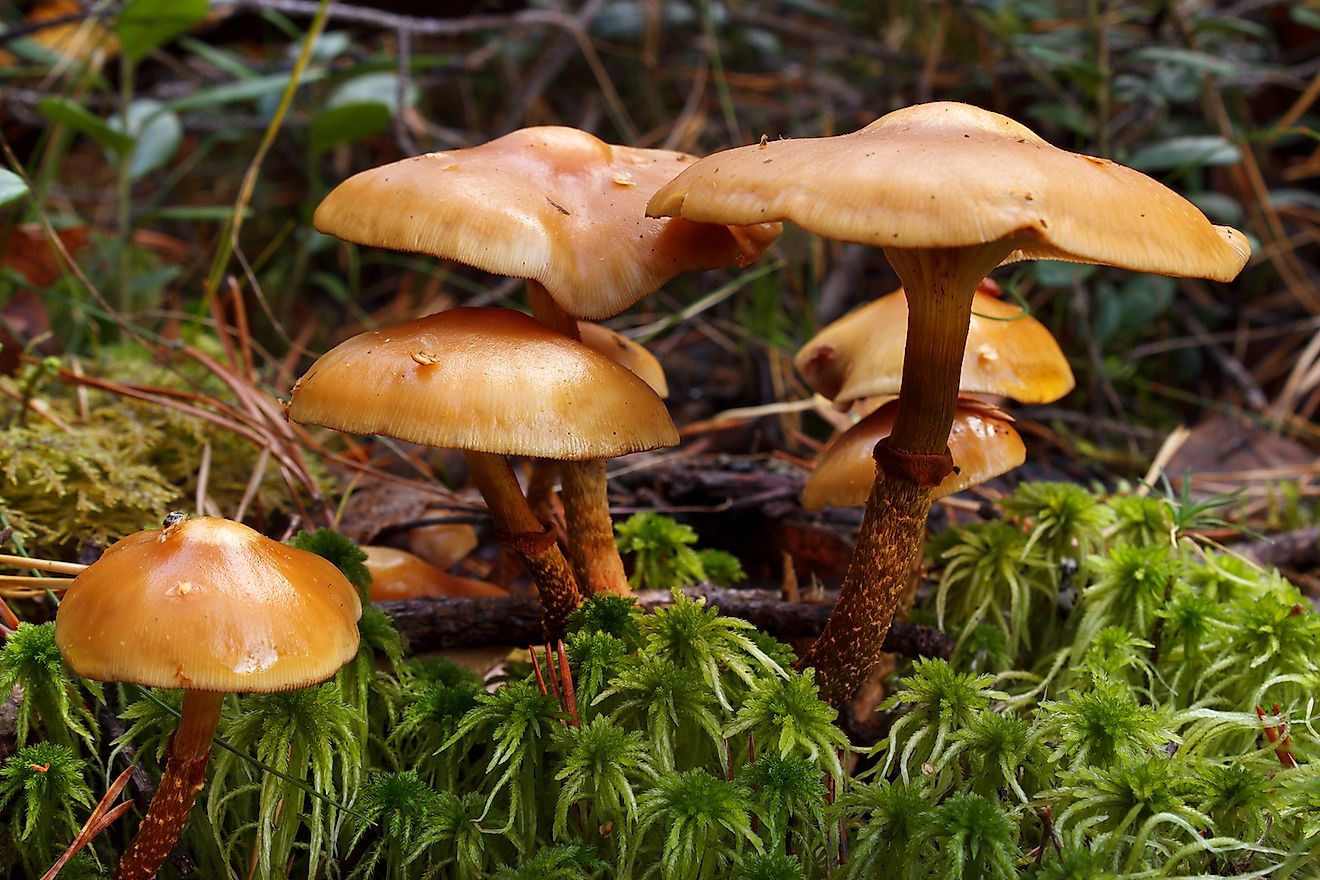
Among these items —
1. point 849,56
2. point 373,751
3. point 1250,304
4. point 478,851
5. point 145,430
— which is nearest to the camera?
point 478,851

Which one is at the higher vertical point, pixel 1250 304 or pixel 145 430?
pixel 145 430

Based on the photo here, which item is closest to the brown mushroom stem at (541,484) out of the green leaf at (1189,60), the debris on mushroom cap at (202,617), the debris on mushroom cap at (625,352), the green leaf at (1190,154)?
the debris on mushroom cap at (625,352)

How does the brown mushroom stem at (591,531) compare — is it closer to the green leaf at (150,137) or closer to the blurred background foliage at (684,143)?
the blurred background foliage at (684,143)

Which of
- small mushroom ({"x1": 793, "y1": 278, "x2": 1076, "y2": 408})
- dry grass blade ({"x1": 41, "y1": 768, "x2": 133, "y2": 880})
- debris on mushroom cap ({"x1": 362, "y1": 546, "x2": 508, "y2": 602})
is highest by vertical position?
small mushroom ({"x1": 793, "y1": 278, "x2": 1076, "y2": 408})

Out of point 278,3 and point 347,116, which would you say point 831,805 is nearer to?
point 347,116

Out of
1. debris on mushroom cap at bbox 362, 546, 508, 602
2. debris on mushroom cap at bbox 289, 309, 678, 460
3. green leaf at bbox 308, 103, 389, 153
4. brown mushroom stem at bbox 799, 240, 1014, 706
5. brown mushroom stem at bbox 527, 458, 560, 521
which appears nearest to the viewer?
debris on mushroom cap at bbox 289, 309, 678, 460

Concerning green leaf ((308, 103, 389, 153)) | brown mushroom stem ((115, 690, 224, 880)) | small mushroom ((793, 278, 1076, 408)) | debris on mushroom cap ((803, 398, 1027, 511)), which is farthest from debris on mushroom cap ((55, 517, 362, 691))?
green leaf ((308, 103, 389, 153))

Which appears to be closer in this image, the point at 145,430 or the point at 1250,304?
the point at 145,430

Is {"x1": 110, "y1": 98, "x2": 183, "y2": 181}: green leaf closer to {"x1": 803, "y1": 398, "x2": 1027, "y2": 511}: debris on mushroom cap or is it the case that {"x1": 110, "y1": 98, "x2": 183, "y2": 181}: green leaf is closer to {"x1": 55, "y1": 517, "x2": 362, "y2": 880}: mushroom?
{"x1": 55, "y1": 517, "x2": 362, "y2": 880}: mushroom

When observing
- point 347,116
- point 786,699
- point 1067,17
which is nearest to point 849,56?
point 1067,17
